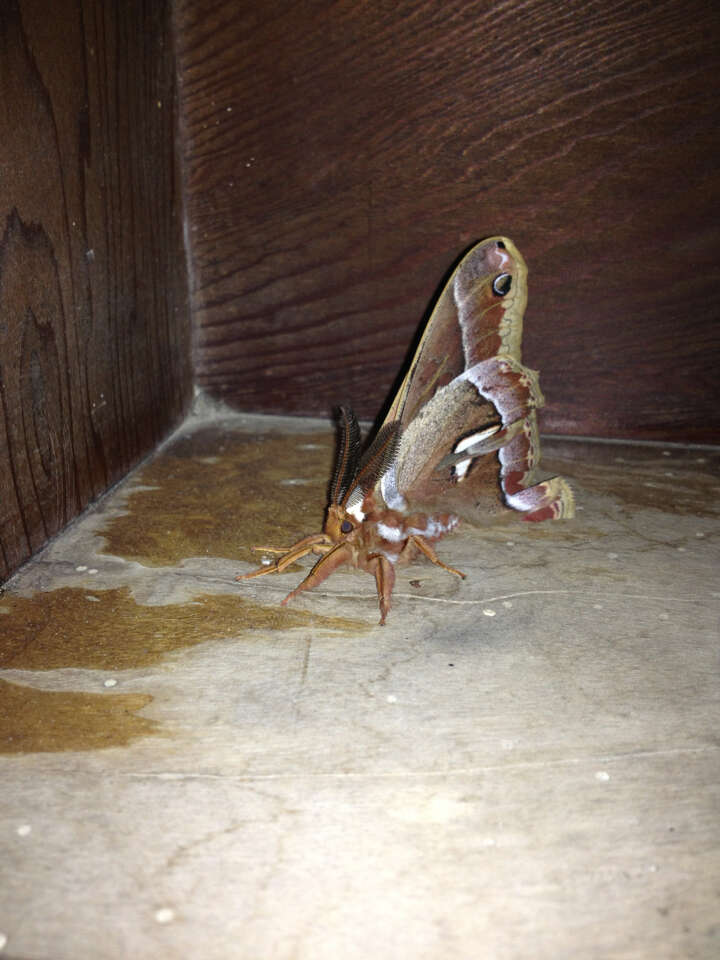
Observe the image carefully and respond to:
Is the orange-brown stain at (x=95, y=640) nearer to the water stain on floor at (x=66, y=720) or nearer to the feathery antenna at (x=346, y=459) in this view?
the water stain on floor at (x=66, y=720)

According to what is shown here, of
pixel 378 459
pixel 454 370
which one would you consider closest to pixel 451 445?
pixel 454 370

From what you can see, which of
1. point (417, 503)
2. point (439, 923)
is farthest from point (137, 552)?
point (439, 923)

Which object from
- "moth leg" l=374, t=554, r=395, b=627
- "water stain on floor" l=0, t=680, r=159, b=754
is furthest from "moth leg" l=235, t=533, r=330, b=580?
"water stain on floor" l=0, t=680, r=159, b=754

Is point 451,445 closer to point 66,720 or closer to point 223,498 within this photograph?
point 223,498

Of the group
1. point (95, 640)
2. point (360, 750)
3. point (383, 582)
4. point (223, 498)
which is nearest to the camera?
point (360, 750)

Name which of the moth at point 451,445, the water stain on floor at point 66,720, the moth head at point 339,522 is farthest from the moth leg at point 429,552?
the water stain on floor at point 66,720
